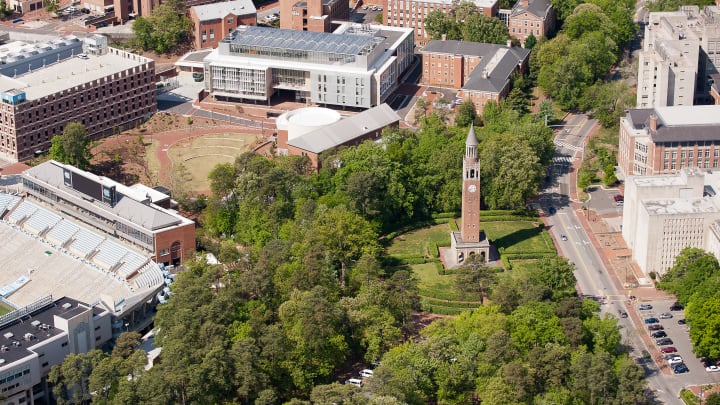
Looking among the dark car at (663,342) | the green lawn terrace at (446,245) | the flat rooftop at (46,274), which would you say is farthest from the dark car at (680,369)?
the flat rooftop at (46,274)

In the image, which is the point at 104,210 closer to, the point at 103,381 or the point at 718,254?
the point at 103,381

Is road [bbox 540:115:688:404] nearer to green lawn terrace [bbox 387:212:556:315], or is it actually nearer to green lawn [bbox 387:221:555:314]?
green lawn terrace [bbox 387:212:556:315]

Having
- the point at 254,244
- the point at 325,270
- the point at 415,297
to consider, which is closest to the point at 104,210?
the point at 254,244

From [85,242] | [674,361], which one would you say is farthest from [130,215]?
[674,361]

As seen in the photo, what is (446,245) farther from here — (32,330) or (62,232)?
(32,330)

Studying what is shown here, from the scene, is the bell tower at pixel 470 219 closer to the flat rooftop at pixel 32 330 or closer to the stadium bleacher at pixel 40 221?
the flat rooftop at pixel 32 330

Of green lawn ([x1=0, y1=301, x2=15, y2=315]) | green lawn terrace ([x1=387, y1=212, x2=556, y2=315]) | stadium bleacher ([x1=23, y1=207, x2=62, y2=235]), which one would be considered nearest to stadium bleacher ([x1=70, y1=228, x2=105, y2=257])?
stadium bleacher ([x1=23, y1=207, x2=62, y2=235])
